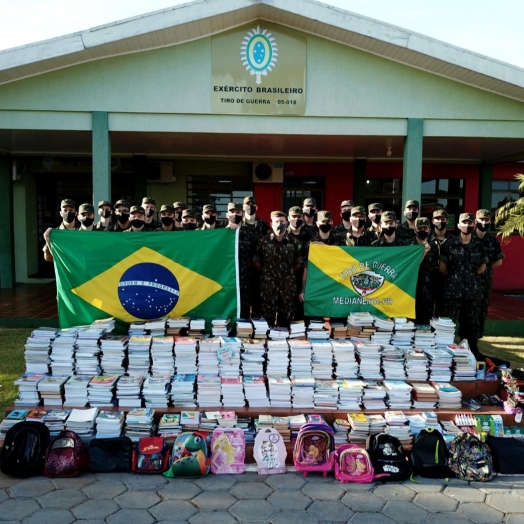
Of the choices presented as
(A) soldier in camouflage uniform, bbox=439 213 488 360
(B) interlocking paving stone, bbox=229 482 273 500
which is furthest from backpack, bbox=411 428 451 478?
(A) soldier in camouflage uniform, bbox=439 213 488 360

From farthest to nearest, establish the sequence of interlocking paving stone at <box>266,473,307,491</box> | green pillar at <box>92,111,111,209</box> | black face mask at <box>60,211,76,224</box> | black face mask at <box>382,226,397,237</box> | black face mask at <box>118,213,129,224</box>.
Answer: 1. green pillar at <box>92,111,111,209</box>
2. black face mask at <box>118,213,129,224</box>
3. black face mask at <box>60,211,76,224</box>
4. black face mask at <box>382,226,397,237</box>
5. interlocking paving stone at <box>266,473,307,491</box>

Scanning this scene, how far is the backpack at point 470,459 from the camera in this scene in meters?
3.41

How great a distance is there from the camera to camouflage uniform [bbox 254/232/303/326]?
4.83 m

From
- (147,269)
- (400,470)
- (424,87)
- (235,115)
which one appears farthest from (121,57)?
(400,470)

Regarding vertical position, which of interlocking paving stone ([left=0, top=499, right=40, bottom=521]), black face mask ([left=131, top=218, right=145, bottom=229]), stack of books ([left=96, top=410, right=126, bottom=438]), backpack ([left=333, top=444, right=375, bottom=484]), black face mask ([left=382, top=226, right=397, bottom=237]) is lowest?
interlocking paving stone ([left=0, top=499, right=40, bottom=521])

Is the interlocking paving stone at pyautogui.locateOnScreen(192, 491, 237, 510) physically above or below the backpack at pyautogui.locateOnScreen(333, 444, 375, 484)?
below

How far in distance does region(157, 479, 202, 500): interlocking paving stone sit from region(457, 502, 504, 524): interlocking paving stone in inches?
68.0

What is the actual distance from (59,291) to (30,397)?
1.05m

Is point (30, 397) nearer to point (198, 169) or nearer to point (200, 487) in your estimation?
point (200, 487)

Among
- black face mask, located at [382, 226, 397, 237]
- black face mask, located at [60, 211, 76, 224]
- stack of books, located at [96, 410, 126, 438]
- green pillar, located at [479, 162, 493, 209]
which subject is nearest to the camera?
stack of books, located at [96, 410, 126, 438]

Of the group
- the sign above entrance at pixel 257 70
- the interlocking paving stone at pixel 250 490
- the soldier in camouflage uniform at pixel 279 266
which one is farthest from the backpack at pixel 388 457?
the sign above entrance at pixel 257 70

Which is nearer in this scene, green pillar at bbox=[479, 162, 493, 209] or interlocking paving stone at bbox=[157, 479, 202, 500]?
interlocking paving stone at bbox=[157, 479, 202, 500]

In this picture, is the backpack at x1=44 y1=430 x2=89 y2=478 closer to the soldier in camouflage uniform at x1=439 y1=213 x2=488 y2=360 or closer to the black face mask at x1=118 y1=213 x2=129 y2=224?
the black face mask at x1=118 y1=213 x2=129 y2=224

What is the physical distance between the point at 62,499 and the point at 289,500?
148cm
